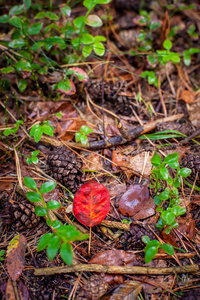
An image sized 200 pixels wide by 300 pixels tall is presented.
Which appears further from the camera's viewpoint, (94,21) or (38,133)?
(94,21)

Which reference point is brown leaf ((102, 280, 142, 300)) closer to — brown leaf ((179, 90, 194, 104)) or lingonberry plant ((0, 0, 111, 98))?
lingonberry plant ((0, 0, 111, 98))

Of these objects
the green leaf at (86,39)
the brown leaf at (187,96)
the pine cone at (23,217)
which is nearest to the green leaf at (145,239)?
the pine cone at (23,217)

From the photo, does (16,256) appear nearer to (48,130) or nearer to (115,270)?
(115,270)

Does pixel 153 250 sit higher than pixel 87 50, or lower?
lower

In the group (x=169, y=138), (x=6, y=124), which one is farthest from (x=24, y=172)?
(x=169, y=138)

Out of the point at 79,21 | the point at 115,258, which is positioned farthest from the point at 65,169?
the point at 79,21

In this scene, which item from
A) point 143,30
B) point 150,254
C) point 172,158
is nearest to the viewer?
point 150,254

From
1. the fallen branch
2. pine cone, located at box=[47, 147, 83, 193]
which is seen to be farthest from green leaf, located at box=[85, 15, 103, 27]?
the fallen branch
